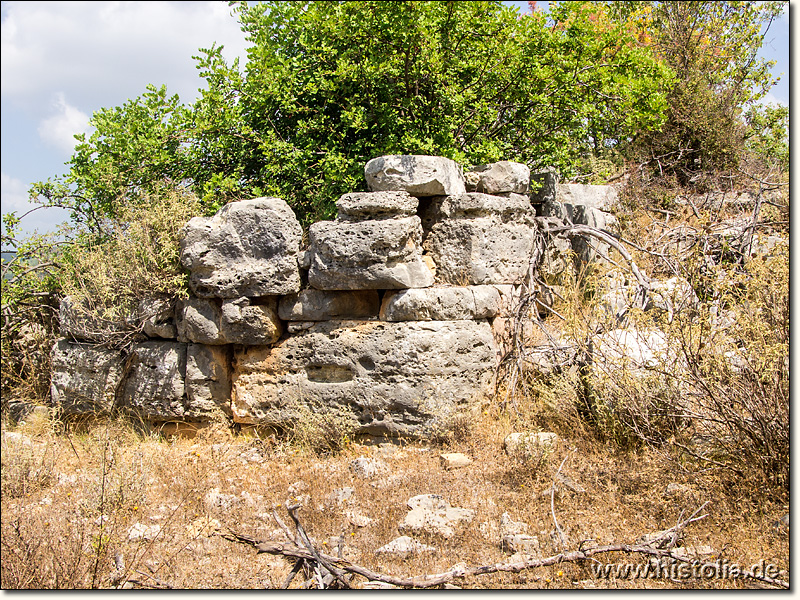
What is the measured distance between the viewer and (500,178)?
261 inches

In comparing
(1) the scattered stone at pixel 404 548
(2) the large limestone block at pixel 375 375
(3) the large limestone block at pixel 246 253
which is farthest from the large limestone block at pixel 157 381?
(1) the scattered stone at pixel 404 548

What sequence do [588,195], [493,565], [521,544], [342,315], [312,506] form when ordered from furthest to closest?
[588,195] < [342,315] < [312,506] < [521,544] < [493,565]

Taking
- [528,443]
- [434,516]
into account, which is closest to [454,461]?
[528,443]

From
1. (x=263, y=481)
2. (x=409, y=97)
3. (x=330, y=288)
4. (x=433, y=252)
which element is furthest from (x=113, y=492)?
(x=409, y=97)

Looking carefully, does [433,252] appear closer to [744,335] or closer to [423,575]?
[744,335]

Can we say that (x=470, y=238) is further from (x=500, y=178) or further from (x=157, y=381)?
(x=157, y=381)

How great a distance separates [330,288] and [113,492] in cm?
234

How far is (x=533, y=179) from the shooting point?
24.8ft

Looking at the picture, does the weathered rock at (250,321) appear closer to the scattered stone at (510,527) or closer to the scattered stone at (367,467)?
the scattered stone at (367,467)

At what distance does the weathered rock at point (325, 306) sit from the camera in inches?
242

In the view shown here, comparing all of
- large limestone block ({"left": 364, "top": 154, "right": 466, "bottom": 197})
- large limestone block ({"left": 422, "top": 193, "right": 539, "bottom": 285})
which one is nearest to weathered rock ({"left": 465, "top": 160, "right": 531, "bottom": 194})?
large limestone block ({"left": 422, "top": 193, "right": 539, "bottom": 285})

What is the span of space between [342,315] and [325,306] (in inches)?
7.0

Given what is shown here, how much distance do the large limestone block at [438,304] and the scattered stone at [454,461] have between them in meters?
1.17

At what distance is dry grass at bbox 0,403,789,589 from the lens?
3988 mm
